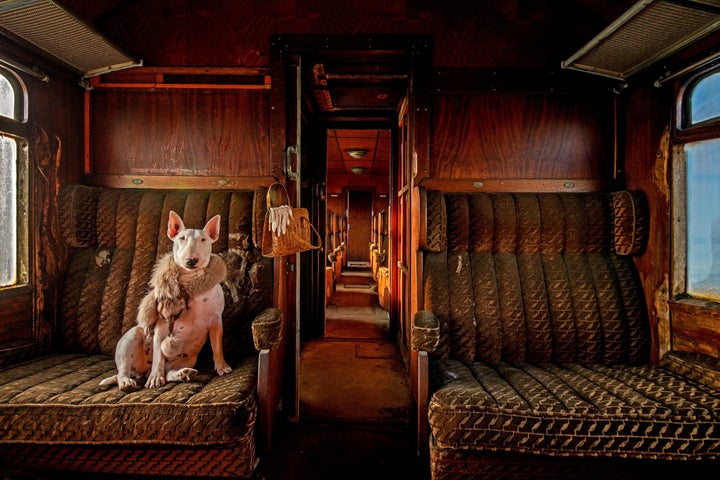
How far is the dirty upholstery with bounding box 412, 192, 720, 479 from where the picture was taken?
1538mm

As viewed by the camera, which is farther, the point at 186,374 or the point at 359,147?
the point at 359,147

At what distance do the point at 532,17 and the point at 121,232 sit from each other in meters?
3.37

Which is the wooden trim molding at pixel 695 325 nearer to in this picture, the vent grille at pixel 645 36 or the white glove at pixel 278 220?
the vent grille at pixel 645 36

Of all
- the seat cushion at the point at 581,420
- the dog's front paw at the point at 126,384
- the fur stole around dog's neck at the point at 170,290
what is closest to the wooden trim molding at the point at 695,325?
the seat cushion at the point at 581,420

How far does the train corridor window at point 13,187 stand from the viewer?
2.17m

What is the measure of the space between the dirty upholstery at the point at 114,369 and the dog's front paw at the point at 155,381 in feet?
0.17

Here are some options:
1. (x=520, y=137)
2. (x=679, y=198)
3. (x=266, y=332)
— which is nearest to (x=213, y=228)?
(x=266, y=332)

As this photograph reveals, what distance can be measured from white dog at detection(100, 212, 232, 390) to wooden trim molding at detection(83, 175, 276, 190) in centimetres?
73

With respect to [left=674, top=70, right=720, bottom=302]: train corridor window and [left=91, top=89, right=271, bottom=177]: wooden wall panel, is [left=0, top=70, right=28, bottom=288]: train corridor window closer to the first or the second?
[left=91, top=89, right=271, bottom=177]: wooden wall panel

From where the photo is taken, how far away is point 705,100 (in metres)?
2.08

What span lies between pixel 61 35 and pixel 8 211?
1133 mm

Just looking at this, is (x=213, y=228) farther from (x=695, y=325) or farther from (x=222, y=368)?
(x=695, y=325)

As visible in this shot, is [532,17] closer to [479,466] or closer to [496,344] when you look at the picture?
→ [496,344]

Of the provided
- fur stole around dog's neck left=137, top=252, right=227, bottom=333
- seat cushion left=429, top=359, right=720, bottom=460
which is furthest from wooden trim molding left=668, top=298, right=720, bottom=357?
fur stole around dog's neck left=137, top=252, right=227, bottom=333
